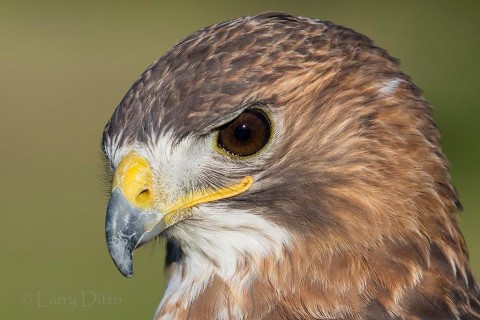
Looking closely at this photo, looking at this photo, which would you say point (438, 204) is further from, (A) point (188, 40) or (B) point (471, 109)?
(B) point (471, 109)

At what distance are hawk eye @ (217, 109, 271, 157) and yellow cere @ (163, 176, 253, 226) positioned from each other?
0.10 meters

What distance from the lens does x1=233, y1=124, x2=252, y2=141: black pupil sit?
3.33m

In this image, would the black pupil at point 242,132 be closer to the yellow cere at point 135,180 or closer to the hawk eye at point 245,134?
the hawk eye at point 245,134

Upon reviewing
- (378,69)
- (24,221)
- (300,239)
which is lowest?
(24,221)

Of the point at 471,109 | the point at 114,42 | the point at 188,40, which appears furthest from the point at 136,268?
the point at 114,42

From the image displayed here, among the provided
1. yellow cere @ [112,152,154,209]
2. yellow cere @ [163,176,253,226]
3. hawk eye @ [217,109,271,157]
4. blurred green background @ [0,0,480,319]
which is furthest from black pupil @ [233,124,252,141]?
blurred green background @ [0,0,480,319]

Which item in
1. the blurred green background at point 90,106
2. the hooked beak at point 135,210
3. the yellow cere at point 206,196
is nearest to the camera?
the hooked beak at point 135,210

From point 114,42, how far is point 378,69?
1084 centimetres

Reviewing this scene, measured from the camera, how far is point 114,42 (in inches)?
557

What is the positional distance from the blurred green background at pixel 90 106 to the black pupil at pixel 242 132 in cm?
454

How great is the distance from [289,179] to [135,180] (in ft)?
1.62

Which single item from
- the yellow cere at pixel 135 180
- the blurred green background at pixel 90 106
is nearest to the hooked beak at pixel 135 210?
the yellow cere at pixel 135 180

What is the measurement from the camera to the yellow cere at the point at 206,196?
134 inches

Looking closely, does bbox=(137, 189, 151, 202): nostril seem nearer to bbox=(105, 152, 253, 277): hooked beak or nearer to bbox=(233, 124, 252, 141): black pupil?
bbox=(105, 152, 253, 277): hooked beak
